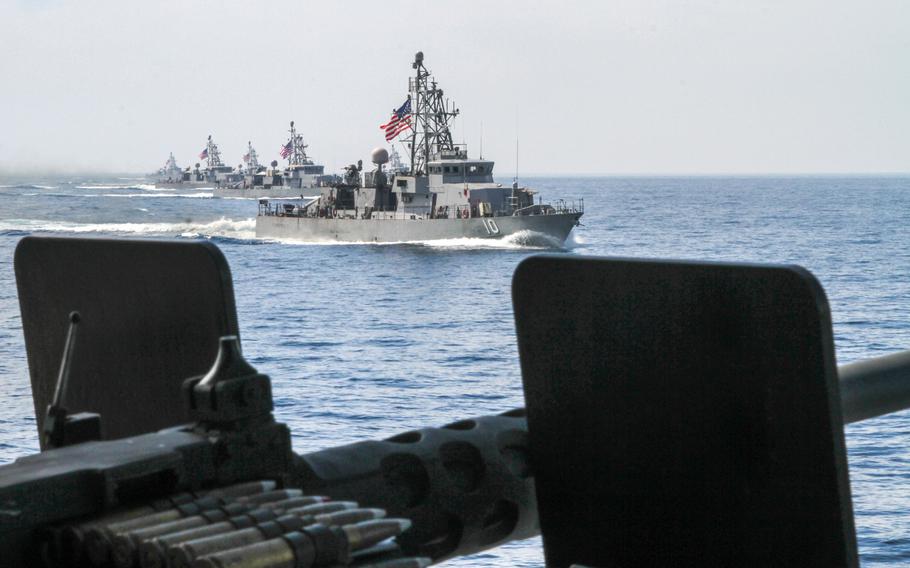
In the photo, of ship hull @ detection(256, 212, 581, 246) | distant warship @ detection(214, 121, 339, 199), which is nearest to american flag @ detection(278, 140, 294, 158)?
distant warship @ detection(214, 121, 339, 199)

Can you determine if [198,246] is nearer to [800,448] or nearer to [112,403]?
[112,403]

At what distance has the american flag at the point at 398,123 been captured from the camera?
45875mm

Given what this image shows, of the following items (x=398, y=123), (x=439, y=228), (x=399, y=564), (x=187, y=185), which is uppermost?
(x=398, y=123)

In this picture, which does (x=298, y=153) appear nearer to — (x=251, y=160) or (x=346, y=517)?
(x=251, y=160)

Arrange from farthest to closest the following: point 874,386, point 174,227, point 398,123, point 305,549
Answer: point 174,227 → point 398,123 → point 874,386 → point 305,549

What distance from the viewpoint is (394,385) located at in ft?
96.4

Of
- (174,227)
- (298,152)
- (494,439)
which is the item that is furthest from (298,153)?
(494,439)

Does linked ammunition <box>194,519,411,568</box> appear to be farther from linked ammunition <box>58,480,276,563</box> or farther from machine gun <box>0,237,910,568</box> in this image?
linked ammunition <box>58,480,276,563</box>

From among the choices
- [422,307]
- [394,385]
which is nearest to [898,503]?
[394,385]

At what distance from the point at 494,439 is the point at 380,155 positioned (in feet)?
152

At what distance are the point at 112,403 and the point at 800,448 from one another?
94 centimetres

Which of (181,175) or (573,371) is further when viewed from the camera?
(181,175)

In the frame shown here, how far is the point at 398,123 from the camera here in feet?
153

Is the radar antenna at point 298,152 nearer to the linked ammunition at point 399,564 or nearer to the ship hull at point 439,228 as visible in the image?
the ship hull at point 439,228
